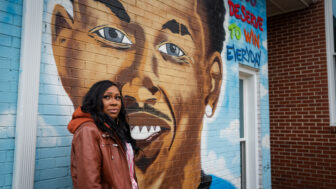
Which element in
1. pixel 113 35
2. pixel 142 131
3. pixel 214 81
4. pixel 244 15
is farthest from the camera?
pixel 244 15

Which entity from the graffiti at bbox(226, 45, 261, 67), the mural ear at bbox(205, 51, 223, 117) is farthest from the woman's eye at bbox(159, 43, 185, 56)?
the graffiti at bbox(226, 45, 261, 67)

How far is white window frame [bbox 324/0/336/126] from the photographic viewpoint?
19.5ft

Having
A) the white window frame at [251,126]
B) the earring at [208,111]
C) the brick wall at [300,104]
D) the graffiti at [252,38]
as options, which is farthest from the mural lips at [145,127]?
the brick wall at [300,104]

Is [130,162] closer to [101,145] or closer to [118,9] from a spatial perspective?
[101,145]

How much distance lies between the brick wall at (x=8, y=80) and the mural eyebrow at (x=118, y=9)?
91 centimetres

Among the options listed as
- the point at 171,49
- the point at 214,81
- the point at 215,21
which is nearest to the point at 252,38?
the point at 215,21

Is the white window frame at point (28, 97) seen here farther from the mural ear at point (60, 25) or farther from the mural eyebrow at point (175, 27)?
the mural eyebrow at point (175, 27)

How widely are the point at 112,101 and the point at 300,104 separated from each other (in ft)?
17.9

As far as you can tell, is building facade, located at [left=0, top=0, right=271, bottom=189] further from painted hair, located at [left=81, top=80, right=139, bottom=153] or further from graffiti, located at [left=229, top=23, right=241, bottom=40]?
painted hair, located at [left=81, top=80, right=139, bottom=153]

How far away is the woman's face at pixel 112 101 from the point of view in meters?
2.06

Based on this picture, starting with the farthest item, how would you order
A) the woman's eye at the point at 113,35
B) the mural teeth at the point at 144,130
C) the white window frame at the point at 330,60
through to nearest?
the white window frame at the point at 330,60 < the mural teeth at the point at 144,130 < the woman's eye at the point at 113,35

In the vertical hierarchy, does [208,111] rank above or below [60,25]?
below

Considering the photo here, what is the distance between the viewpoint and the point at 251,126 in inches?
209

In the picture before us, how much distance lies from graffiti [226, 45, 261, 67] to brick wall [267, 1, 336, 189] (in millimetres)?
1640
